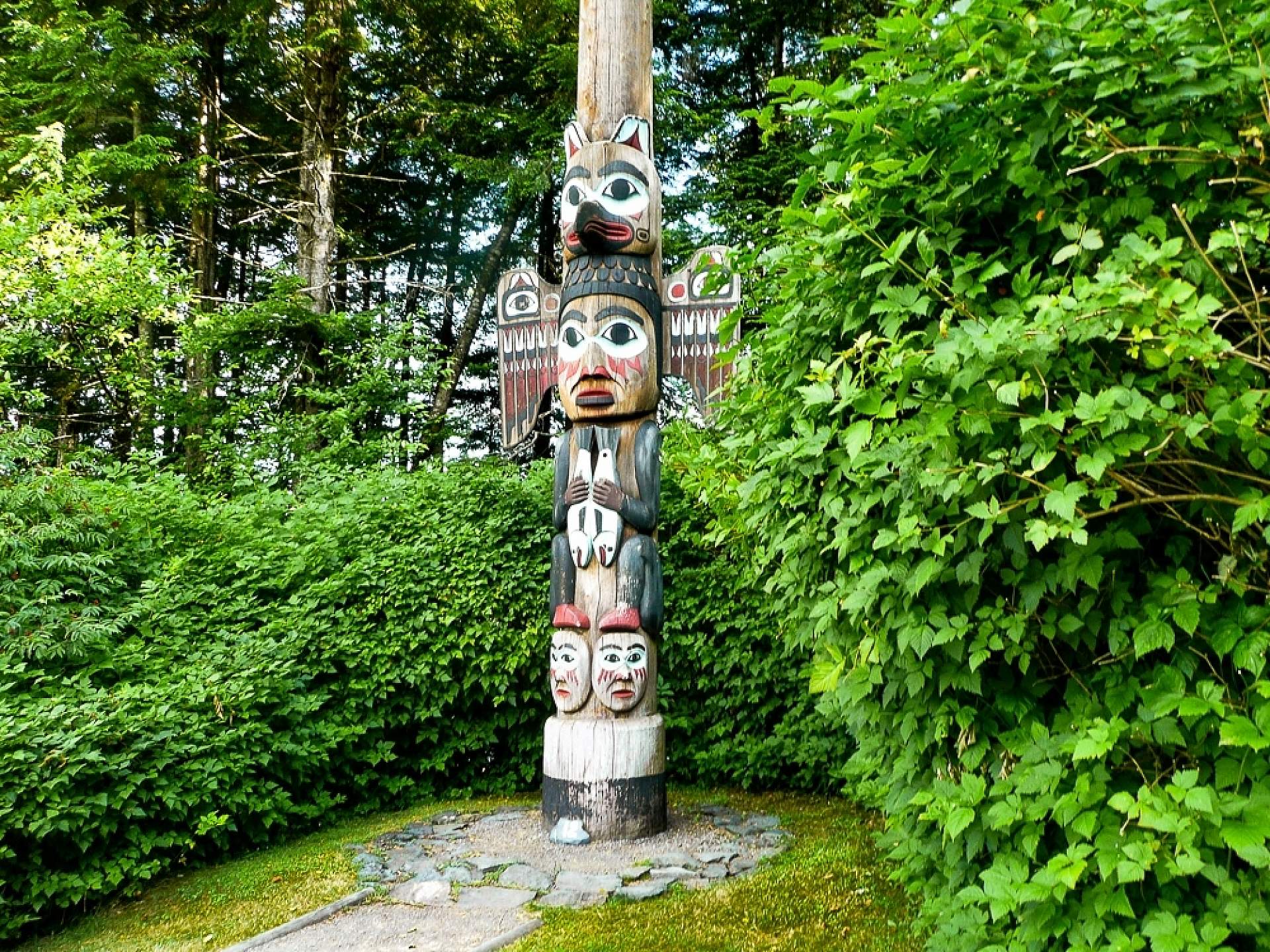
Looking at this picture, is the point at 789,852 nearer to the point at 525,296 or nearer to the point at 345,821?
the point at 345,821

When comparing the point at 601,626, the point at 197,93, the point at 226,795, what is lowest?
→ the point at 226,795

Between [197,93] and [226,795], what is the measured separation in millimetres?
13078

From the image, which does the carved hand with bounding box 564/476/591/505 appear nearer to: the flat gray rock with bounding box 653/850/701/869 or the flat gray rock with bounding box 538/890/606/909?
the flat gray rock with bounding box 653/850/701/869

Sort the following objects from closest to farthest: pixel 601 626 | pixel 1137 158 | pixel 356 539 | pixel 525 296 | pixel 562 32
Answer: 1. pixel 1137 158
2. pixel 601 626
3. pixel 525 296
4. pixel 356 539
5. pixel 562 32

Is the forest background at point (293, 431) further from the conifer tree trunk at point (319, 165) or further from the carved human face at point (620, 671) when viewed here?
the carved human face at point (620, 671)

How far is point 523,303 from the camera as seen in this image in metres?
5.80

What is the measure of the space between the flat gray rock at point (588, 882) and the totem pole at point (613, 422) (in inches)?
18.7

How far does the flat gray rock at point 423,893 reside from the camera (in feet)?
12.6

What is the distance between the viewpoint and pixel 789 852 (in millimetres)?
4430

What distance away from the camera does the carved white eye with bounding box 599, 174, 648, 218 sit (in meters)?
5.05

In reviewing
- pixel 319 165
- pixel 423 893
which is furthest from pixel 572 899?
pixel 319 165

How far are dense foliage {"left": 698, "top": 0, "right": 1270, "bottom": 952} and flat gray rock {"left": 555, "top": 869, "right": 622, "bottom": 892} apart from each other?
1.99 m

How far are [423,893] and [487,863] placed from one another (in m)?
0.47

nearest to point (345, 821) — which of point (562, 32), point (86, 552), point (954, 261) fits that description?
point (86, 552)
